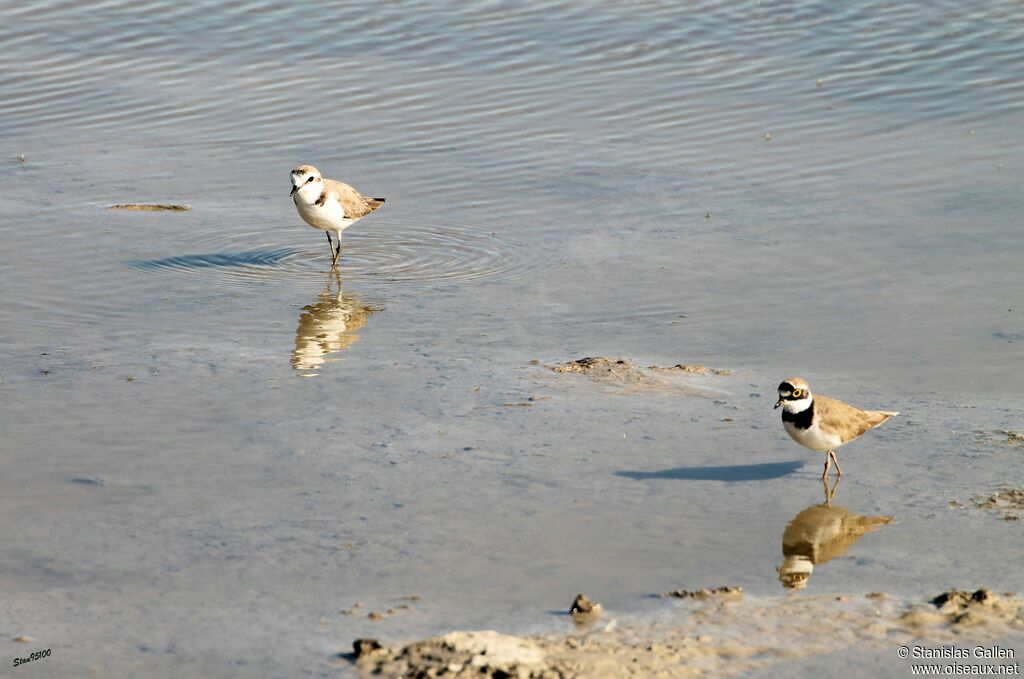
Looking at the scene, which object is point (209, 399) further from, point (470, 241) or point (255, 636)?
point (470, 241)

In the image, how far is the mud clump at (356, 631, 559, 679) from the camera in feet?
22.6

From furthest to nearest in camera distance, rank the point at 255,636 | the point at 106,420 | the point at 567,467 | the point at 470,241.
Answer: the point at 470,241 → the point at 106,420 → the point at 567,467 → the point at 255,636

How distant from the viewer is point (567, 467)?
9.69 m

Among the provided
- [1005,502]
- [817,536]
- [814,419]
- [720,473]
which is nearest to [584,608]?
[817,536]

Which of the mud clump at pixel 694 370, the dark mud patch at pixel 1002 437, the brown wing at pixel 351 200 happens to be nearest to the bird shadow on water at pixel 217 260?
the brown wing at pixel 351 200

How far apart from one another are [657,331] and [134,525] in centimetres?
550

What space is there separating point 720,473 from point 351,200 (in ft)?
22.8

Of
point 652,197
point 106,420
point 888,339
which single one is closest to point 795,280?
point 888,339

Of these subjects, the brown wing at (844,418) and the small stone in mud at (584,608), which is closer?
the small stone in mud at (584,608)

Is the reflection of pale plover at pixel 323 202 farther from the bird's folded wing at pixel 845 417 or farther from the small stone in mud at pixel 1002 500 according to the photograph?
the small stone in mud at pixel 1002 500

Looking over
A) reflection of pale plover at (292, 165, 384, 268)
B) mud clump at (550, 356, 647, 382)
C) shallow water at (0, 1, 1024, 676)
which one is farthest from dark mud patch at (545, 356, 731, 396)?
reflection of pale plover at (292, 165, 384, 268)

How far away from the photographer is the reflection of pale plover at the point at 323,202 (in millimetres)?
14844

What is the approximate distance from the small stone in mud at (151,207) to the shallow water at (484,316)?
0.71 feet

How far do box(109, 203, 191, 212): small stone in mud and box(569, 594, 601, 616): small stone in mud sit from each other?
34.1ft
